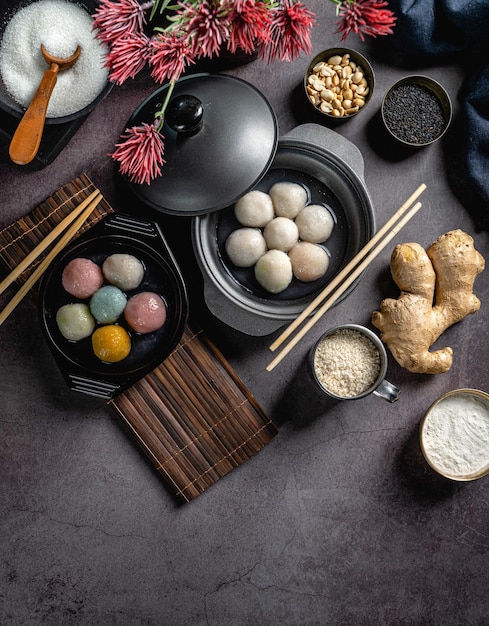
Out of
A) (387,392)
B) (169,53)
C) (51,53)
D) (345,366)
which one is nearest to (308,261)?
(345,366)

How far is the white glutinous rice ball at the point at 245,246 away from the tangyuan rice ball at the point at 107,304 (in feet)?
0.99

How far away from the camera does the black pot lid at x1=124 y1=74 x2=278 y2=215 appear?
1285mm

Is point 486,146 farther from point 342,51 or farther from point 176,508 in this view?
point 176,508

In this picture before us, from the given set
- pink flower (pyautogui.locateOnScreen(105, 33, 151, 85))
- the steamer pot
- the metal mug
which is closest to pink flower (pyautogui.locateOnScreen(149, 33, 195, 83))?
pink flower (pyautogui.locateOnScreen(105, 33, 151, 85))

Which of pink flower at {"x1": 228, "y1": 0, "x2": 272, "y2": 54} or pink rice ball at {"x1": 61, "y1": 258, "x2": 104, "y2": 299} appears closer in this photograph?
pink flower at {"x1": 228, "y1": 0, "x2": 272, "y2": 54}

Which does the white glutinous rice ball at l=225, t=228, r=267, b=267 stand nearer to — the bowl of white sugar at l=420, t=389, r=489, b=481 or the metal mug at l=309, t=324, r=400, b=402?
the metal mug at l=309, t=324, r=400, b=402

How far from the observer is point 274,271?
1.50m

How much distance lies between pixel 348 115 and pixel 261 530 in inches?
45.9

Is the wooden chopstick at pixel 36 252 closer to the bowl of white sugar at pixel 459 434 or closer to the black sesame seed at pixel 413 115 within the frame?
the black sesame seed at pixel 413 115

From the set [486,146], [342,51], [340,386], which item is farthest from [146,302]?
[486,146]

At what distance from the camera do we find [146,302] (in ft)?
4.80

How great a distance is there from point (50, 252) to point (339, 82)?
0.90 metres

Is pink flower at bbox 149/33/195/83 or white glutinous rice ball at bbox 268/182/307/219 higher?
pink flower at bbox 149/33/195/83

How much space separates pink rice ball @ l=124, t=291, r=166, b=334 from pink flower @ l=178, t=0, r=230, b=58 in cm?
68
